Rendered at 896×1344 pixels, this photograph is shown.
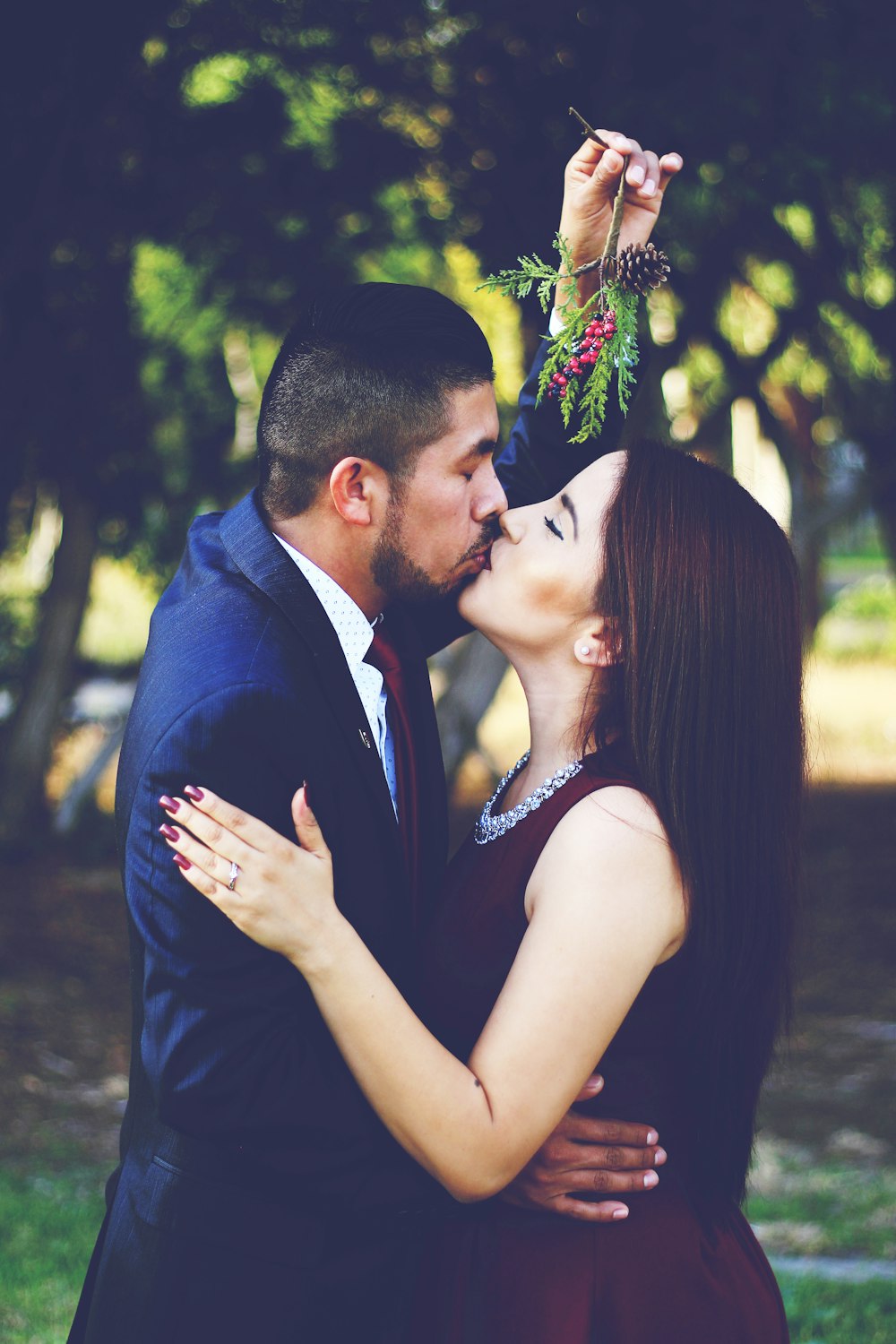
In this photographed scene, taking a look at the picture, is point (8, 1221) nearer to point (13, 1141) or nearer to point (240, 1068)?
point (13, 1141)

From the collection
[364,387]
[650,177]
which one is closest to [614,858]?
[364,387]

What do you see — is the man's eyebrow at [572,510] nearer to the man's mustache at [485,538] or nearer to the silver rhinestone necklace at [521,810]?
the man's mustache at [485,538]

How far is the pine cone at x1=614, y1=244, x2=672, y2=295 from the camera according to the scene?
8.56 feet

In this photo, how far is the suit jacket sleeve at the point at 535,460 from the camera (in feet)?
10.2

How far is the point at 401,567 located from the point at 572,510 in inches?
14.5

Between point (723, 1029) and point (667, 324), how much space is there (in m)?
7.98

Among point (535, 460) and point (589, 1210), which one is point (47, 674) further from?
point (589, 1210)

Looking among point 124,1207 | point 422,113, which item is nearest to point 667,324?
point 422,113

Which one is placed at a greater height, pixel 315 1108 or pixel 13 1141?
pixel 315 1108

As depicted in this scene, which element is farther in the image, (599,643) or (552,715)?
(552,715)

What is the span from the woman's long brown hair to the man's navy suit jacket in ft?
1.59

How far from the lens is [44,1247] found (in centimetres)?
461

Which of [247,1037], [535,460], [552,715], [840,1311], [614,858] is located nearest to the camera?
[247,1037]

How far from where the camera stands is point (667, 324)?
31.6ft
